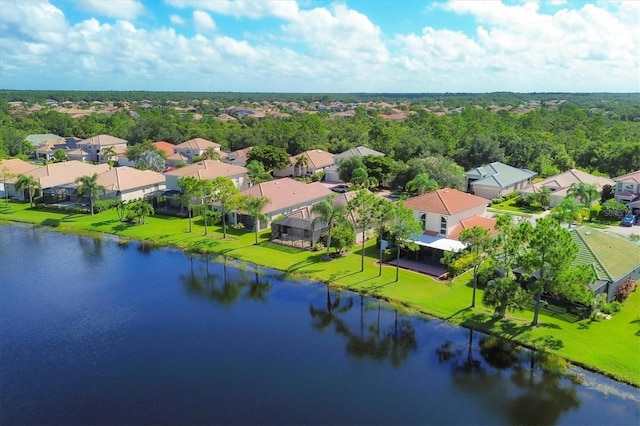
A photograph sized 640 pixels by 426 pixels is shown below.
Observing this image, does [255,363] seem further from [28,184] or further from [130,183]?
[28,184]

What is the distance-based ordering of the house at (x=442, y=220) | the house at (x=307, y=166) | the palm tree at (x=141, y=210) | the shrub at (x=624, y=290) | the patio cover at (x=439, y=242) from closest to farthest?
the shrub at (x=624, y=290), the patio cover at (x=439, y=242), the house at (x=442, y=220), the palm tree at (x=141, y=210), the house at (x=307, y=166)

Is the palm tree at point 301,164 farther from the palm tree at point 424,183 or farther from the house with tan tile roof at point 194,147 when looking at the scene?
the palm tree at point 424,183

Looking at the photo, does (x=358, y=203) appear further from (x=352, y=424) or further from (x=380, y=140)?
(x=380, y=140)

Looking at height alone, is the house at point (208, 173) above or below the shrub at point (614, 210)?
above

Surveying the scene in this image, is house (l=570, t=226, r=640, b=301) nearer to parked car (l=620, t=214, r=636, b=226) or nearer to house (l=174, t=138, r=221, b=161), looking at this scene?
parked car (l=620, t=214, r=636, b=226)

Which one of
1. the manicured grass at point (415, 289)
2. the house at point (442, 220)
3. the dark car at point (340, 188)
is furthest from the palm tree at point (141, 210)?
the house at point (442, 220)

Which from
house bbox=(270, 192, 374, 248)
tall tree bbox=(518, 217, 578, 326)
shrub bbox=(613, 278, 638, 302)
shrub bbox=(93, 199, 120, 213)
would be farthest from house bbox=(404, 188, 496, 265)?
shrub bbox=(93, 199, 120, 213)
